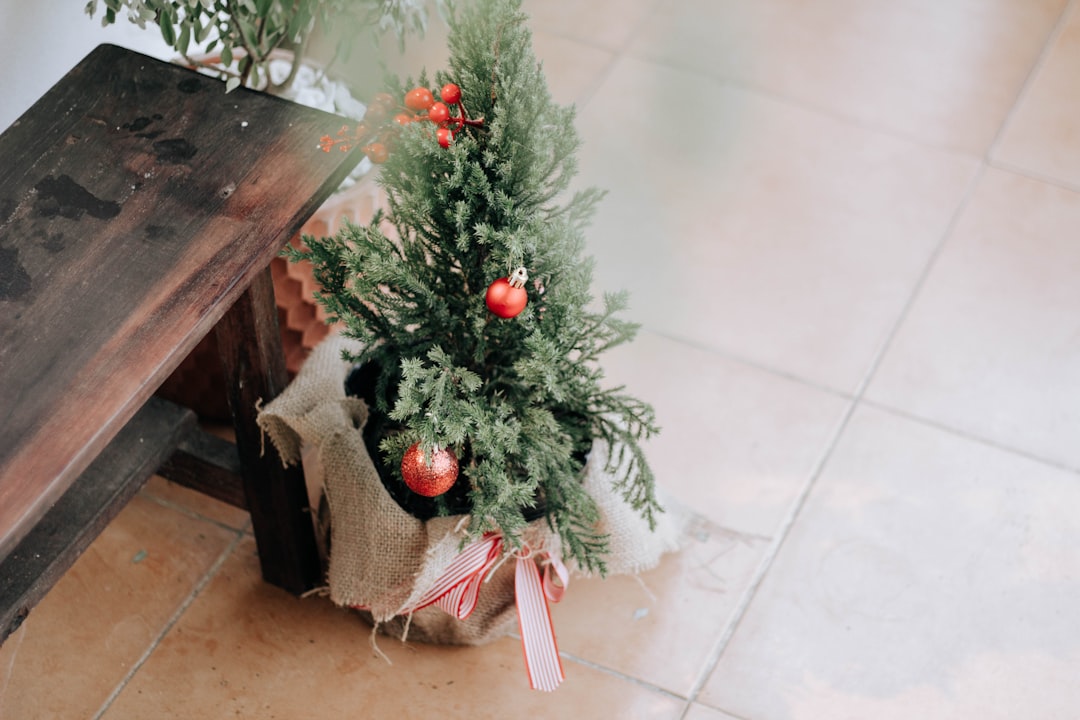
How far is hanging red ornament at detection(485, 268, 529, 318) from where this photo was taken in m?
1.11

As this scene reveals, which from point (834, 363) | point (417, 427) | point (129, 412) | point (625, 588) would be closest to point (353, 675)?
point (625, 588)

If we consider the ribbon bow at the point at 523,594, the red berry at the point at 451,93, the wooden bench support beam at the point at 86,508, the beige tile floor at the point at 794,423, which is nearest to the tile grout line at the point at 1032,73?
the beige tile floor at the point at 794,423

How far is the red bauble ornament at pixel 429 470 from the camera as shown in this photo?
3.85ft

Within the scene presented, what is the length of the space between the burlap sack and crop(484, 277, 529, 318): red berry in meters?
0.30

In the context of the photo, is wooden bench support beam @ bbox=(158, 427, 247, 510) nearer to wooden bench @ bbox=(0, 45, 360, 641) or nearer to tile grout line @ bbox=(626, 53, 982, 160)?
wooden bench @ bbox=(0, 45, 360, 641)

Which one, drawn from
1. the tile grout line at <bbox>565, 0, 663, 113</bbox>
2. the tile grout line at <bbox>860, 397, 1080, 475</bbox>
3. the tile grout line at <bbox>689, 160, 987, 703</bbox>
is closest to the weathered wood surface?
the tile grout line at <bbox>689, 160, 987, 703</bbox>

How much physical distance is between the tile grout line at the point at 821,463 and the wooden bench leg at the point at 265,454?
56 centimetres

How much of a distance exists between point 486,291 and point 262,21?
24.1 inches

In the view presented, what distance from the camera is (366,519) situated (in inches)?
52.9

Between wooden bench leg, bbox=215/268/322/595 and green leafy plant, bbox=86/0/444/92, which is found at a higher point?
green leafy plant, bbox=86/0/444/92

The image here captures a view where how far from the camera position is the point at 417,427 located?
1.14 m

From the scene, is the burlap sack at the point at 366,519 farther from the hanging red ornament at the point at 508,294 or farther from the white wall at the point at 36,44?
the white wall at the point at 36,44

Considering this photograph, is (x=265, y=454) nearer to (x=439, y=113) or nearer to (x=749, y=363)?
(x=439, y=113)

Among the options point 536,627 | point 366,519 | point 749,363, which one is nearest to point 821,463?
point 749,363
